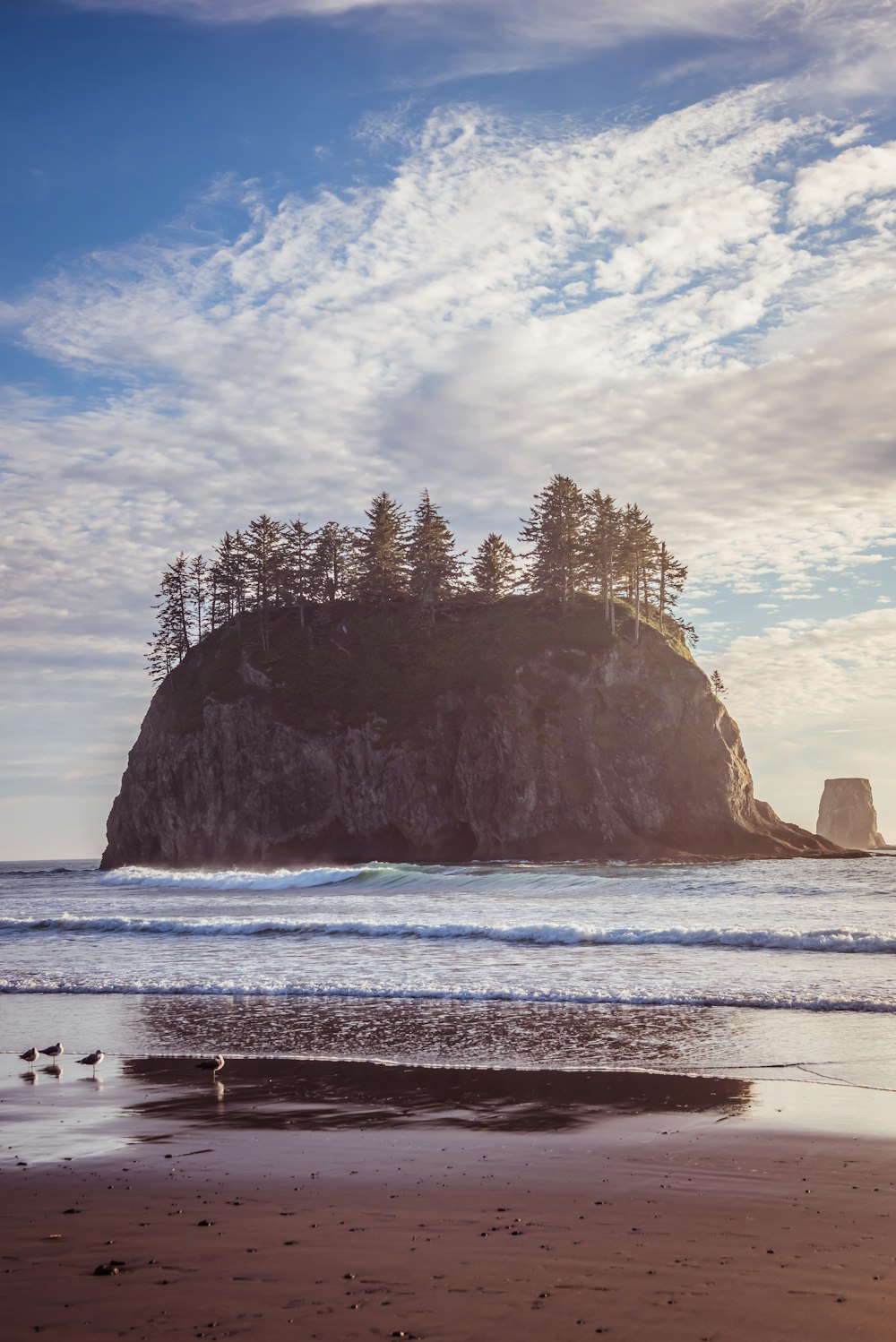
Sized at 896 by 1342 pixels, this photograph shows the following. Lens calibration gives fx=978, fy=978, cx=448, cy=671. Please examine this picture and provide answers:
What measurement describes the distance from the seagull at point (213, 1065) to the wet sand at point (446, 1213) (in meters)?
0.91

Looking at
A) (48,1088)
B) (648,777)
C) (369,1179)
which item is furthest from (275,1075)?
(648,777)

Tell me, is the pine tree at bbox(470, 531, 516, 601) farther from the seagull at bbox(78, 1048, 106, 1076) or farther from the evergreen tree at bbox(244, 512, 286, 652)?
the seagull at bbox(78, 1048, 106, 1076)

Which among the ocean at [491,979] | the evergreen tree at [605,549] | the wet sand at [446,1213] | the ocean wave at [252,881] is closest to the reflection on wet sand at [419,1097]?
the wet sand at [446,1213]

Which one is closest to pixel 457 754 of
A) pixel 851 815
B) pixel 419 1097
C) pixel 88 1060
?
pixel 88 1060

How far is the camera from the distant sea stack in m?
150

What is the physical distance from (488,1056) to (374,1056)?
4.91 ft

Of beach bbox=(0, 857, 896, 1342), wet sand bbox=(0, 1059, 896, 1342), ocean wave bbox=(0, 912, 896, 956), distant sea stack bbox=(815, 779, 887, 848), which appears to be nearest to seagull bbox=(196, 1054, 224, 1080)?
beach bbox=(0, 857, 896, 1342)

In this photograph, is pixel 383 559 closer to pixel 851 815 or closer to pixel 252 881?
pixel 252 881

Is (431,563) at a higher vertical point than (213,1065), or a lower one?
higher

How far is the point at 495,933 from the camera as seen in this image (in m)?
26.2

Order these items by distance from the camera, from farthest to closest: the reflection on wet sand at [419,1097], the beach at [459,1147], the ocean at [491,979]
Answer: the ocean at [491,979] < the reflection on wet sand at [419,1097] < the beach at [459,1147]

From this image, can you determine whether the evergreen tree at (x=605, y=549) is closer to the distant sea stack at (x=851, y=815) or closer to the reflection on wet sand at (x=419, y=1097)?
the reflection on wet sand at (x=419, y=1097)

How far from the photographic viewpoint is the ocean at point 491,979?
1317 cm

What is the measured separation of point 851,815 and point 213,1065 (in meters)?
156
